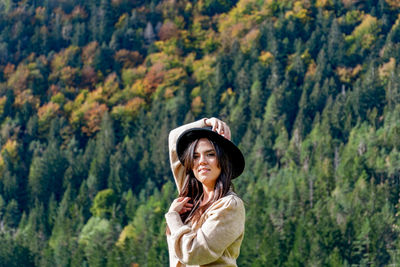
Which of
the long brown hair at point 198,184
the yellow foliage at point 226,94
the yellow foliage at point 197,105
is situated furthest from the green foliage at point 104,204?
the long brown hair at point 198,184

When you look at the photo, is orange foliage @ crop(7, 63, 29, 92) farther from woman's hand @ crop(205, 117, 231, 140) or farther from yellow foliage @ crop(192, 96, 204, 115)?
woman's hand @ crop(205, 117, 231, 140)

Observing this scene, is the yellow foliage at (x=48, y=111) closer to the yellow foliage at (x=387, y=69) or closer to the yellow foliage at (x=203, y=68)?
the yellow foliage at (x=203, y=68)

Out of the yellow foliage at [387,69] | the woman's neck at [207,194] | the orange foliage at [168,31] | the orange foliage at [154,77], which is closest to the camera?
the woman's neck at [207,194]

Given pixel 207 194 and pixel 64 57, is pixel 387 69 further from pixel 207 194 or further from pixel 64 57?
pixel 207 194

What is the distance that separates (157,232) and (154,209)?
36.3 feet

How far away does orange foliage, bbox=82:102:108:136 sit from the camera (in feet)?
523

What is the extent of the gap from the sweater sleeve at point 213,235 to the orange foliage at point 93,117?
498 feet

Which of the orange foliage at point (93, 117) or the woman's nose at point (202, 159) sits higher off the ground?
the orange foliage at point (93, 117)

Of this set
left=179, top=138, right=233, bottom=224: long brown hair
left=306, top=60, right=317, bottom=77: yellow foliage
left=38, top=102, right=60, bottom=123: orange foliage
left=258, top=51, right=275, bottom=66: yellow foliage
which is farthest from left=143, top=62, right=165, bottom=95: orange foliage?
left=179, top=138, right=233, bottom=224: long brown hair

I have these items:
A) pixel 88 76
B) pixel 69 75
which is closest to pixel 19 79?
pixel 69 75

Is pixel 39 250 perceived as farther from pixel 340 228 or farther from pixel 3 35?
pixel 3 35

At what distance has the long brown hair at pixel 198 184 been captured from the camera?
8.19 metres

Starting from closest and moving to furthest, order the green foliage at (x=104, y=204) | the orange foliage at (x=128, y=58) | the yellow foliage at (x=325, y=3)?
the green foliage at (x=104, y=204) < the yellow foliage at (x=325, y=3) < the orange foliage at (x=128, y=58)

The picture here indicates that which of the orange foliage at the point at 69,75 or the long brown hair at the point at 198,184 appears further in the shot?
the orange foliage at the point at 69,75
